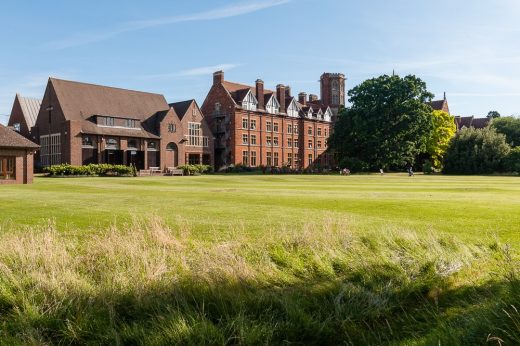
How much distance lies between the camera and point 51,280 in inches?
273

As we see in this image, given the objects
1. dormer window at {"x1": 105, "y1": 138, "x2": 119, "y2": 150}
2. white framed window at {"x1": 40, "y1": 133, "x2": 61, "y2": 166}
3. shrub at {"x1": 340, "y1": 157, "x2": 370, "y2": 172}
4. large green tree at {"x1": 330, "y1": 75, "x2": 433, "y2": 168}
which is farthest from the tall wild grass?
large green tree at {"x1": 330, "y1": 75, "x2": 433, "y2": 168}

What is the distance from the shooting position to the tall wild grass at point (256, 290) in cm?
567

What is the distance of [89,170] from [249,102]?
31.0 m

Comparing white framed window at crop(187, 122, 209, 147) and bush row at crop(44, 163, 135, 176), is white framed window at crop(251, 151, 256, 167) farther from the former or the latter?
bush row at crop(44, 163, 135, 176)

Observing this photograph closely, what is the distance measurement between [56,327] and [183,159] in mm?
61402

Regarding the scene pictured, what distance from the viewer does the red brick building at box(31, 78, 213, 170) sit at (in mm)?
57062

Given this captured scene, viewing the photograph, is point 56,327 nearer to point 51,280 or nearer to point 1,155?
point 51,280

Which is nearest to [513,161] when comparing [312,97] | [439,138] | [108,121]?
[439,138]

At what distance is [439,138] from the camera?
77.6 metres

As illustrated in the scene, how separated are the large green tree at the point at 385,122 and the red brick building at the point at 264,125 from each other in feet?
47.3

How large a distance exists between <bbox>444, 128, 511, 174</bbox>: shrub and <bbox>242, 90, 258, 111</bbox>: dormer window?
3026cm

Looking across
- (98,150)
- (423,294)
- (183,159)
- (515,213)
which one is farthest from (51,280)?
(183,159)

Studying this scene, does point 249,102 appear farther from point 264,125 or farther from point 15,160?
point 15,160

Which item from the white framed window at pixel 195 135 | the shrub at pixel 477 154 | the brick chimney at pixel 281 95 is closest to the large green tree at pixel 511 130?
the shrub at pixel 477 154
